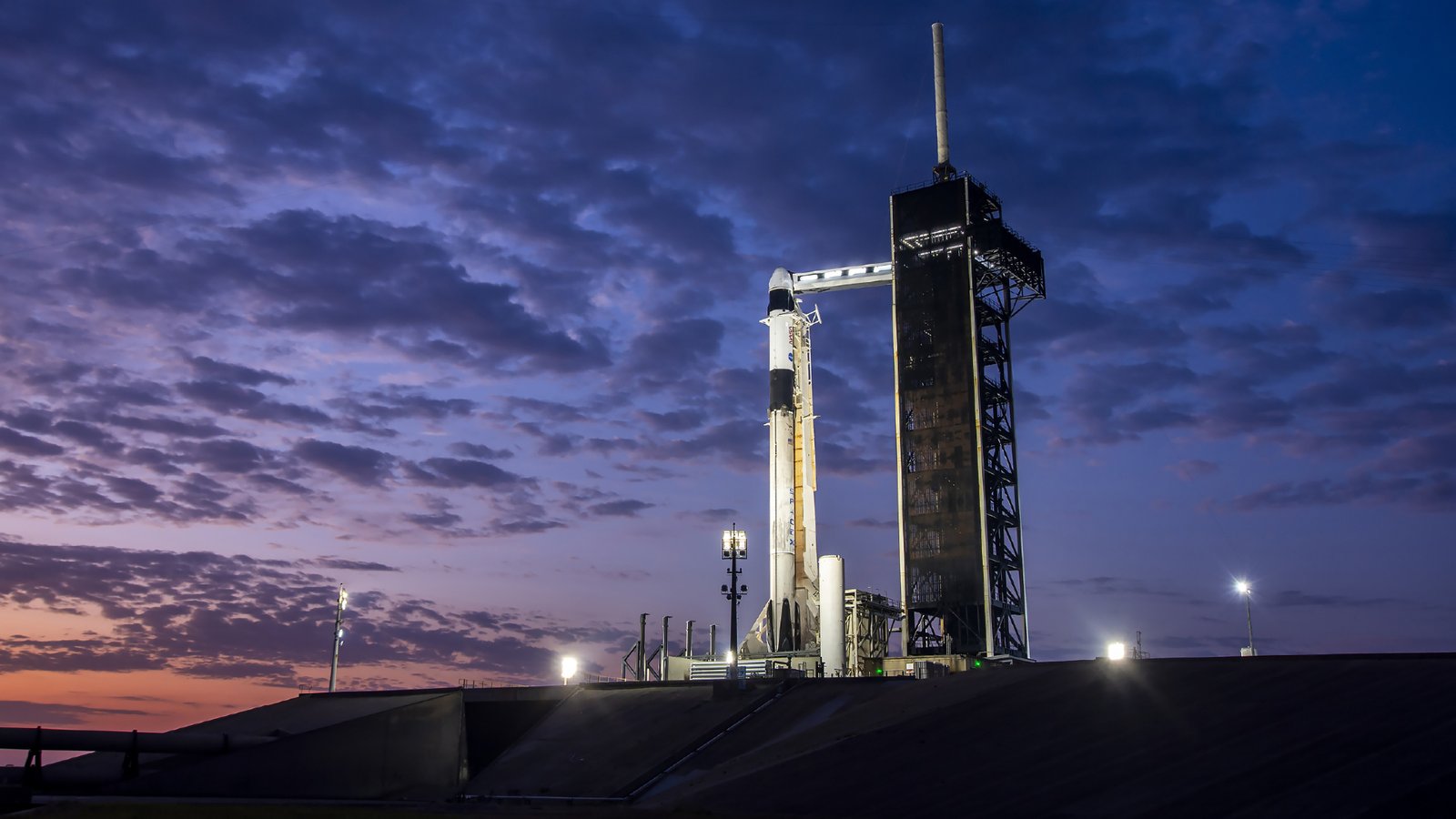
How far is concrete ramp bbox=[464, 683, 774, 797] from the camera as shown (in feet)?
129

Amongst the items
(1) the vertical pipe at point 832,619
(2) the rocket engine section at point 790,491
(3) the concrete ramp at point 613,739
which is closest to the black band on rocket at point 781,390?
(2) the rocket engine section at point 790,491

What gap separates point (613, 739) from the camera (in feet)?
143

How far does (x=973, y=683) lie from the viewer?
38.5 meters

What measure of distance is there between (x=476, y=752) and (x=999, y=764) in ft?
87.7

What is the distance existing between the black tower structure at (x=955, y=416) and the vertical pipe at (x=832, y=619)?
51.2 ft

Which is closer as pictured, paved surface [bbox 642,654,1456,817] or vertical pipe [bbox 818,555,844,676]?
paved surface [bbox 642,654,1456,817]

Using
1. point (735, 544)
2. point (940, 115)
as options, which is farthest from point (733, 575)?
point (940, 115)

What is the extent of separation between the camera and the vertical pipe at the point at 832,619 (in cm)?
7300

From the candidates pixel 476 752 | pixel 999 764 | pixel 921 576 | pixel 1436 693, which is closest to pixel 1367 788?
pixel 1436 693

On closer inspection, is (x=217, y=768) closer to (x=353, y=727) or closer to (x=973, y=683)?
(x=353, y=727)

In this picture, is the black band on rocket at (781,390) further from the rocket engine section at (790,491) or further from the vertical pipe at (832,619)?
the vertical pipe at (832,619)

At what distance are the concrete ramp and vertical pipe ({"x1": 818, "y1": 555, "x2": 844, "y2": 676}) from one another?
25.1 meters

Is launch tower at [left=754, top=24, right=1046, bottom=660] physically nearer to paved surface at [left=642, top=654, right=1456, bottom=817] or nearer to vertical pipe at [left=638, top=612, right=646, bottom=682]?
vertical pipe at [left=638, top=612, right=646, bottom=682]

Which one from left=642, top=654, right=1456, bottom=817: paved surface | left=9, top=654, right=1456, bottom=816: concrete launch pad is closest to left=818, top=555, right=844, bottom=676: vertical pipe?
left=9, top=654, right=1456, bottom=816: concrete launch pad
